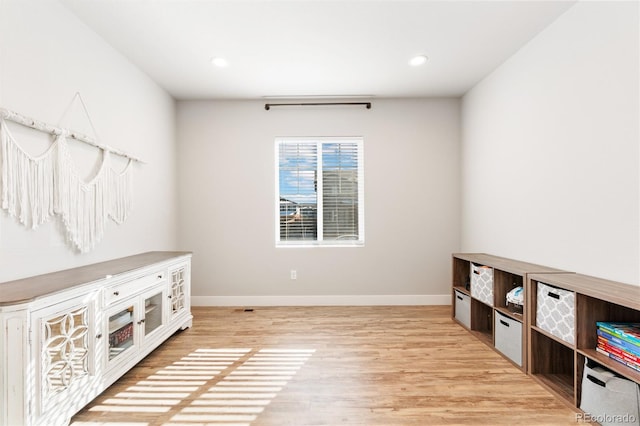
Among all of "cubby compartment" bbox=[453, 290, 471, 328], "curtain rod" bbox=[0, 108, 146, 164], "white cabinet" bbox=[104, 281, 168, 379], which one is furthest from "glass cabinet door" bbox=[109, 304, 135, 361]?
"cubby compartment" bbox=[453, 290, 471, 328]

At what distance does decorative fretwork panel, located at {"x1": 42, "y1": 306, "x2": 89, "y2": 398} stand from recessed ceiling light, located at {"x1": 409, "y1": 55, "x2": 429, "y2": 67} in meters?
3.29

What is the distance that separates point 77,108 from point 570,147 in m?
3.67

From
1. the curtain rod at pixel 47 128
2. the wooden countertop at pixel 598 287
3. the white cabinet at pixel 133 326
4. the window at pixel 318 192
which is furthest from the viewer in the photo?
the window at pixel 318 192

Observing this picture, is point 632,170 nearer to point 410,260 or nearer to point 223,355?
point 410,260

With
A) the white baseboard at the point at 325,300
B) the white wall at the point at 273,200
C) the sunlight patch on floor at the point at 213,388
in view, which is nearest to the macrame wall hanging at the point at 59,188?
the sunlight patch on floor at the point at 213,388

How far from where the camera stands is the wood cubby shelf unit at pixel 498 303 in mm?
2399

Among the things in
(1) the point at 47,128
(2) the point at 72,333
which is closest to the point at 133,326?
(2) the point at 72,333

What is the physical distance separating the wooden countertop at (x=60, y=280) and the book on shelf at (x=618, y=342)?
301 centimetres

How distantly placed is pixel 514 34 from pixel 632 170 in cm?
147

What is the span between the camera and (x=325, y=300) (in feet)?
13.4

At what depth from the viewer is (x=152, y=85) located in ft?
11.5

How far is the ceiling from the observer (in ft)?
7.54

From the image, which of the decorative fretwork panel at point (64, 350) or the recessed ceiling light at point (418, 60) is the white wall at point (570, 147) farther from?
the decorative fretwork panel at point (64, 350)

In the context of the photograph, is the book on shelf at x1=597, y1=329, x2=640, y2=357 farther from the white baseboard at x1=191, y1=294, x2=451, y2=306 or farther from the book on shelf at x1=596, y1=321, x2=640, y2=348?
the white baseboard at x1=191, y1=294, x2=451, y2=306
